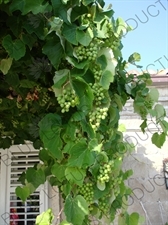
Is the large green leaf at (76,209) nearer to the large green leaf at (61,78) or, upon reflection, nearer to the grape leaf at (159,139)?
the large green leaf at (61,78)

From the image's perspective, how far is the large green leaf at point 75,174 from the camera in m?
1.17

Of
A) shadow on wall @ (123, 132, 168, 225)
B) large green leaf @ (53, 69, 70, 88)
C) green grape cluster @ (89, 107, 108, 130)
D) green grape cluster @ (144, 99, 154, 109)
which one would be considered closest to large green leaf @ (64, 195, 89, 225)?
green grape cluster @ (89, 107, 108, 130)

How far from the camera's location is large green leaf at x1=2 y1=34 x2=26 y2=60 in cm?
136

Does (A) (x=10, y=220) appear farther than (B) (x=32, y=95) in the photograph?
Yes

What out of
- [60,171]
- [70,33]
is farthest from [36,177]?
[70,33]

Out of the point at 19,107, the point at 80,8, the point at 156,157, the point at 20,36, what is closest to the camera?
the point at 80,8

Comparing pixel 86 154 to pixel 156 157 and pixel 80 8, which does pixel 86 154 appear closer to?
pixel 80 8

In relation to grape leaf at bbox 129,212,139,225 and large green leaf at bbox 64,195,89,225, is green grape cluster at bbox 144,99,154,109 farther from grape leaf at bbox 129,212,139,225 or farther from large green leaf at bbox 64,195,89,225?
large green leaf at bbox 64,195,89,225

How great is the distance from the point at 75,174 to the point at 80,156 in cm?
8

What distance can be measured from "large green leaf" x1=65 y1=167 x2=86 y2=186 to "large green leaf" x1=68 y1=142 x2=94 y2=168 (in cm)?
4

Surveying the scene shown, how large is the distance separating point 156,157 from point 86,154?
2.39 m

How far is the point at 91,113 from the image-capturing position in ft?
4.07

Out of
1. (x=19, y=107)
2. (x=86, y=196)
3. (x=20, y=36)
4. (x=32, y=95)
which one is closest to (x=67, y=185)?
(x=86, y=196)

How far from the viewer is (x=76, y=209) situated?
1.14 meters
